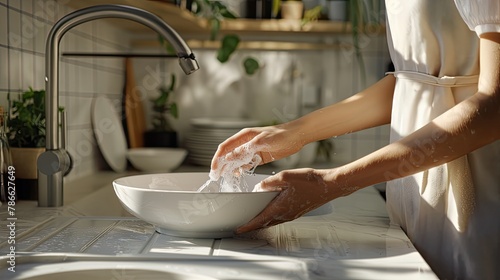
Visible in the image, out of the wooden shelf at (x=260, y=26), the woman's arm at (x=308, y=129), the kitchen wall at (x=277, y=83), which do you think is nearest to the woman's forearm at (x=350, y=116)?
the woman's arm at (x=308, y=129)

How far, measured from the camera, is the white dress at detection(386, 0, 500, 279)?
1.05 m

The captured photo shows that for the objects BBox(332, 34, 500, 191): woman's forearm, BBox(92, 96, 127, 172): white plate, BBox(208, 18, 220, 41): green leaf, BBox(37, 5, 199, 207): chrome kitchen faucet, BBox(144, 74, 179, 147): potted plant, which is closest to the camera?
BBox(332, 34, 500, 191): woman's forearm

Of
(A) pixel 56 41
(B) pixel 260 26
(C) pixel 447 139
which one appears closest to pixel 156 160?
(B) pixel 260 26

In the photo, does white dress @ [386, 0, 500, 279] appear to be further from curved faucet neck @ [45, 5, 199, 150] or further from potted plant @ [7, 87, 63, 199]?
potted plant @ [7, 87, 63, 199]

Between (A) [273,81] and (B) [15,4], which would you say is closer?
(B) [15,4]

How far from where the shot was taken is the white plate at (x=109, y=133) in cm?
199

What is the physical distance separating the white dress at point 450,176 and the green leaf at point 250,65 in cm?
130

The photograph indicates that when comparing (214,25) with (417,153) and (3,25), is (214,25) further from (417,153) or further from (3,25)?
(417,153)

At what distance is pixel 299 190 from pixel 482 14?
344 mm

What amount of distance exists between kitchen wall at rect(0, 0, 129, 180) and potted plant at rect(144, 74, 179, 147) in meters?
0.15

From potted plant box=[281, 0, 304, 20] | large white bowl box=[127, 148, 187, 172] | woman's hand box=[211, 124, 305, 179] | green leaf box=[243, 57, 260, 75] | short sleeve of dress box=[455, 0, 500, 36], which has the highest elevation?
potted plant box=[281, 0, 304, 20]

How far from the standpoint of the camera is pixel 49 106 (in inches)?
50.8

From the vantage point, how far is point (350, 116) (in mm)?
1252

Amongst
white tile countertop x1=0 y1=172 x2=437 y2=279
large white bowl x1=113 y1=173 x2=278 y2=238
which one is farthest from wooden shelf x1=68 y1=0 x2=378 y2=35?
large white bowl x1=113 y1=173 x2=278 y2=238
